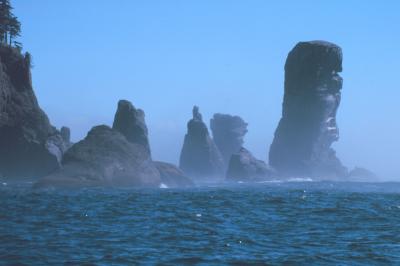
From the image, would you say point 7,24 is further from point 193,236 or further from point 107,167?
point 193,236

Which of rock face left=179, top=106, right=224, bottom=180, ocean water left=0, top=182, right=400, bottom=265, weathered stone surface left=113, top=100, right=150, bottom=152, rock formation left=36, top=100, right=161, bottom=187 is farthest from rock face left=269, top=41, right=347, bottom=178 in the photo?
ocean water left=0, top=182, right=400, bottom=265

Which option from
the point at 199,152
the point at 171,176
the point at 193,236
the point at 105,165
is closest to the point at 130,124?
the point at 171,176

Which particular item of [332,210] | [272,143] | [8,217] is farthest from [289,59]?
[8,217]

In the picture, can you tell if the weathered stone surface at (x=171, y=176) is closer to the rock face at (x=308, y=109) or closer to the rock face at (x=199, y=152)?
the rock face at (x=199, y=152)

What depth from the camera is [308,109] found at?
173m

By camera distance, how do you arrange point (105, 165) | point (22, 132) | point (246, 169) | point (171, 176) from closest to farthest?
1. point (105, 165)
2. point (22, 132)
3. point (171, 176)
4. point (246, 169)

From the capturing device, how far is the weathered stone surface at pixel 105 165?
258ft

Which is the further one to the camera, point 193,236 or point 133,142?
point 133,142

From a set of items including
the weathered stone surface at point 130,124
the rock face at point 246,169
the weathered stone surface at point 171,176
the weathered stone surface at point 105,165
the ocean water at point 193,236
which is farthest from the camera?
the rock face at point 246,169

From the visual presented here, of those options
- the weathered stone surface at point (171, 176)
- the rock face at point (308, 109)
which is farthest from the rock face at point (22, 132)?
the rock face at point (308, 109)

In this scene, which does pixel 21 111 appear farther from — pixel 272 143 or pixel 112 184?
pixel 272 143

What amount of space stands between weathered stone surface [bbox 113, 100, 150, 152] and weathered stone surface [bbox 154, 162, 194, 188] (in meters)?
4.24

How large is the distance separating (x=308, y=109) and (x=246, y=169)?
35.6 meters

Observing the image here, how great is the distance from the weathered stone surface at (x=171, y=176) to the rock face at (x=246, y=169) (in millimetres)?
46952
